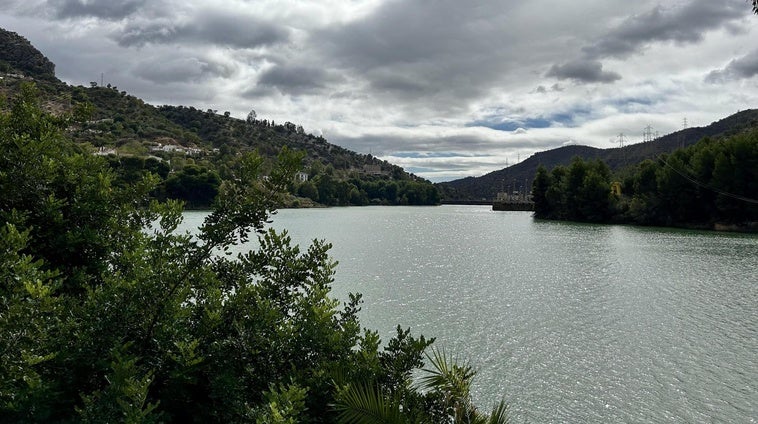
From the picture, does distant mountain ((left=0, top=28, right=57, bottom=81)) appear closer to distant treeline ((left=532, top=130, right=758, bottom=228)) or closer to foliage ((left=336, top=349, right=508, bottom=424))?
distant treeline ((left=532, top=130, right=758, bottom=228))

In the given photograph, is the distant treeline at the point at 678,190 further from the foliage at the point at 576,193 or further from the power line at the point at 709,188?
the foliage at the point at 576,193

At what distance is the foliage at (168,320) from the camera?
454cm

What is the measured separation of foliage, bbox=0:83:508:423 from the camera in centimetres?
454

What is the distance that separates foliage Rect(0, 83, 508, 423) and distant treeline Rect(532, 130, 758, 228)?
259ft

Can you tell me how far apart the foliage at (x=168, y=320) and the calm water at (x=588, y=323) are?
8113 millimetres

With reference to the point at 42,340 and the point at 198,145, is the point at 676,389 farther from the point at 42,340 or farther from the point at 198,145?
the point at 198,145

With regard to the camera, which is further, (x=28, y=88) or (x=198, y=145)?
(x=198, y=145)

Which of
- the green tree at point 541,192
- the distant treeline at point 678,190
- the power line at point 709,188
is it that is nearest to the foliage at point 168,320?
the power line at point 709,188

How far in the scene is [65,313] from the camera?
219 inches

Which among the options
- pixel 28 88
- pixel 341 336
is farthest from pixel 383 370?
pixel 28 88

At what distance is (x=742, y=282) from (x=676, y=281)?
11.7 ft

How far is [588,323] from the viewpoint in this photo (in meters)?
20.8

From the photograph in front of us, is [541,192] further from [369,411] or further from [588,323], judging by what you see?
[369,411]

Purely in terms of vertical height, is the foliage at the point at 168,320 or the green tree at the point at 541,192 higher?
the green tree at the point at 541,192
